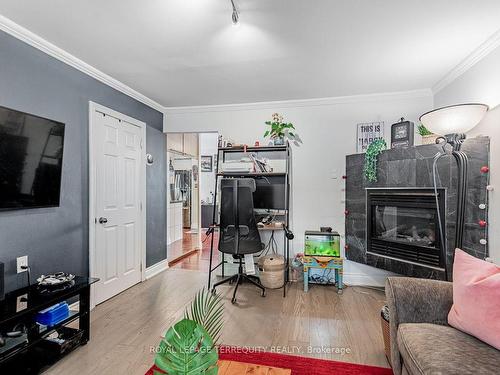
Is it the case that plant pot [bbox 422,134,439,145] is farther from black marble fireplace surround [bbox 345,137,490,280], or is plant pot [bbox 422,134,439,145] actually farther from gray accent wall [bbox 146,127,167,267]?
gray accent wall [bbox 146,127,167,267]

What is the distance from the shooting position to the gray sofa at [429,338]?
118cm

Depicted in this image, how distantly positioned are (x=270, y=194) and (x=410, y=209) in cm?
162

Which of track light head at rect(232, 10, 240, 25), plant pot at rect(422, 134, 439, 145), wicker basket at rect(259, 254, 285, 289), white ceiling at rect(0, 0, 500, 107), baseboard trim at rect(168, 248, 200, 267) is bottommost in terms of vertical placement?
baseboard trim at rect(168, 248, 200, 267)

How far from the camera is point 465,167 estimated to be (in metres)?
2.14

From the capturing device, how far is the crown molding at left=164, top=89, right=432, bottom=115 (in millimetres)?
3311

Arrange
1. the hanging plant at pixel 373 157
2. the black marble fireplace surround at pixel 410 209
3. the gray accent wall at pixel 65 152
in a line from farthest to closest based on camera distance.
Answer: the hanging plant at pixel 373 157 < the black marble fireplace surround at pixel 410 209 < the gray accent wall at pixel 65 152

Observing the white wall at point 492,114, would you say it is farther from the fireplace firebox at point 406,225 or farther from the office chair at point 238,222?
the office chair at point 238,222

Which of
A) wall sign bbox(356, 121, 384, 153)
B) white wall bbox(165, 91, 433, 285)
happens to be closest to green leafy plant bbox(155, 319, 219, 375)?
white wall bbox(165, 91, 433, 285)

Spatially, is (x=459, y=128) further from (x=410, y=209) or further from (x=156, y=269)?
(x=156, y=269)

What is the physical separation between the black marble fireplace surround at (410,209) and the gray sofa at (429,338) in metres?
1.00

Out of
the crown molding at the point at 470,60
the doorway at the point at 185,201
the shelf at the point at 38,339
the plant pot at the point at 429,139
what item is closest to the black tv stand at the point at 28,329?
the shelf at the point at 38,339

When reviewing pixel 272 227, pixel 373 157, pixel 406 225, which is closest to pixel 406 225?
pixel 406 225

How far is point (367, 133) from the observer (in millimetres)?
3434

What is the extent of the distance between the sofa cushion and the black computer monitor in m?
2.19
